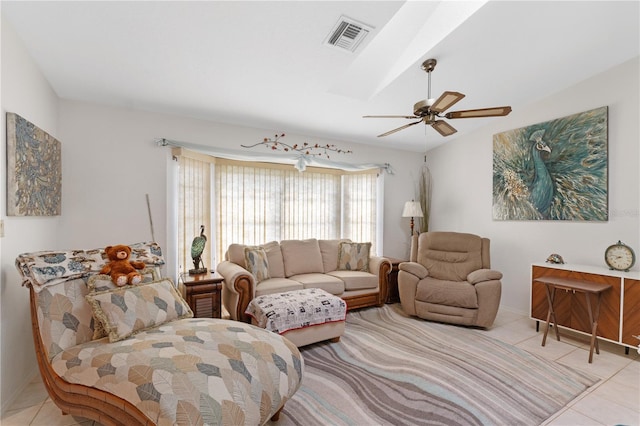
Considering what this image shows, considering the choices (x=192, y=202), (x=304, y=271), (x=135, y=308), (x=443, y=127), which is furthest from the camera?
(x=304, y=271)

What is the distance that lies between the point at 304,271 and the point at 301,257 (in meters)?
0.19

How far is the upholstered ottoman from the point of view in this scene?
2.62m

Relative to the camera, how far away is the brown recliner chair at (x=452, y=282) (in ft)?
10.6

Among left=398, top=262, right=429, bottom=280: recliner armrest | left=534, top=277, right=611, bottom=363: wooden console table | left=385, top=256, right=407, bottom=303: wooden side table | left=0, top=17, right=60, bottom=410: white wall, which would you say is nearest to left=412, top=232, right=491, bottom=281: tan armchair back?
left=398, top=262, right=429, bottom=280: recliner armrest

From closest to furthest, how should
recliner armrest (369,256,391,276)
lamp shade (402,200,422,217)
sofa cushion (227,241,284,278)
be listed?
sofa cushion (227,241,284,278) → recliner armrest (369,256,391,276) → lamp shade (402,200,422,217)

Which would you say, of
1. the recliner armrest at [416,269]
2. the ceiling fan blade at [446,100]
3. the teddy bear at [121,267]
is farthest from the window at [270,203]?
the ceiling fan blade at [446,100]

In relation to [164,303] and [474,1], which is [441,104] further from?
[164,303]

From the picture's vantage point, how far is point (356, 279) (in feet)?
12.5

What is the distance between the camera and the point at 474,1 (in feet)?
7.42

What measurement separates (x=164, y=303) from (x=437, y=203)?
435 cm

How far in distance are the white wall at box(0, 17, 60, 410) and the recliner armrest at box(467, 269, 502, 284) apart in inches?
158

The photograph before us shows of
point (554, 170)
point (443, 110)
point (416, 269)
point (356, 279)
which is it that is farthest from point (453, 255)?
point (443, 110)

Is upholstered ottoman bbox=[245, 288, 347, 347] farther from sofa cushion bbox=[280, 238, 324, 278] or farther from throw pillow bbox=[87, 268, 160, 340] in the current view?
throw pillow bbox=[87, 268, 160, 340]

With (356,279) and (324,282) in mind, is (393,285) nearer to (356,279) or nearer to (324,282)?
(356,279)
